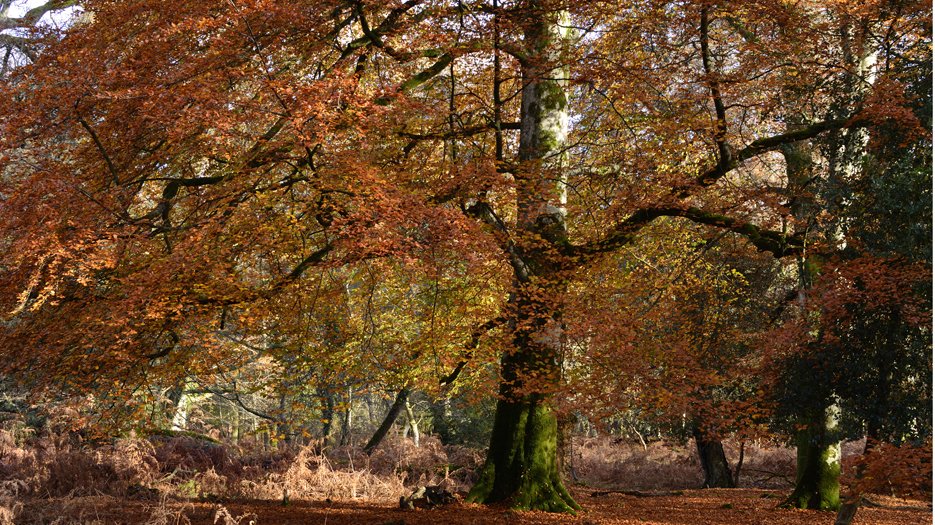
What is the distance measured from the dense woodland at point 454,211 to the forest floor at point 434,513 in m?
0.48

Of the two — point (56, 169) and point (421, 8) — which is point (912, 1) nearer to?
point (421, 8)

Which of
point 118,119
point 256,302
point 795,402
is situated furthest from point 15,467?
point 795,402

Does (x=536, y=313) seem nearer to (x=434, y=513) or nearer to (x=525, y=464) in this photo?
(x=525, y=464)

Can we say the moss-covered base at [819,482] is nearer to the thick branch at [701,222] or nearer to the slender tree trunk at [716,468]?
the thick branch at [701,222]

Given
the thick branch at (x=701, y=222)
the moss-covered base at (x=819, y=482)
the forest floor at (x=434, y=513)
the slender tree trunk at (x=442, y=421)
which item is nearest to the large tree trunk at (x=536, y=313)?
the forest floor at (x=434, y=513)

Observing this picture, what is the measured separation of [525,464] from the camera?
10.5m

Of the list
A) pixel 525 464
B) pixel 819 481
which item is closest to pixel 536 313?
pixel 525 464

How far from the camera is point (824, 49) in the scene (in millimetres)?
10008

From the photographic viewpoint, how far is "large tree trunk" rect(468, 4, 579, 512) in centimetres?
1020

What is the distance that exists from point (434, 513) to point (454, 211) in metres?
4.16

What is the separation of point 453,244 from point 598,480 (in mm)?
13853

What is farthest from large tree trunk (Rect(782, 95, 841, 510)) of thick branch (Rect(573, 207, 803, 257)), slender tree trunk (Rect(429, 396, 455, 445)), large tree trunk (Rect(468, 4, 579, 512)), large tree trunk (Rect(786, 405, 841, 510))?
slender tree trunk (Rect(429, 396, 455, 445))

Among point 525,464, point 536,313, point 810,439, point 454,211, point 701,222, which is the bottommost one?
point 525,464

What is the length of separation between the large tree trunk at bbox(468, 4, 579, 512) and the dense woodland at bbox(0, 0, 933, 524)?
0.04 m
